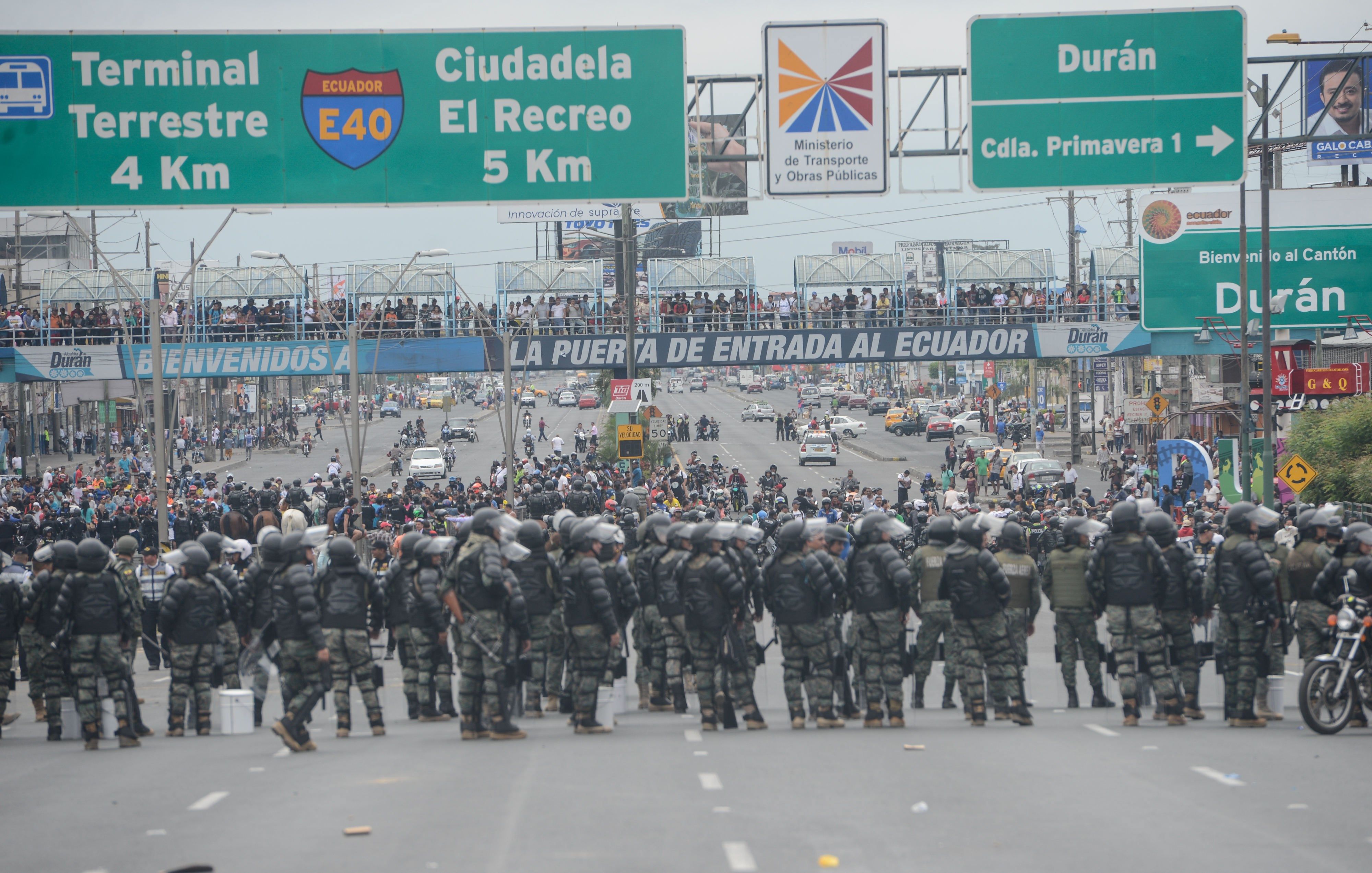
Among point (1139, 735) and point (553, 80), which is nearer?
point (1139, 735)

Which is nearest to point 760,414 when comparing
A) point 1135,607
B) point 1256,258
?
point 1256,258

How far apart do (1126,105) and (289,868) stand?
11845 millimetres

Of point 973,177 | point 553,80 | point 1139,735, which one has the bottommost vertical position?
point 1139,735

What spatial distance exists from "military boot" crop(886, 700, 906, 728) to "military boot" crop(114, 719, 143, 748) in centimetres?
561

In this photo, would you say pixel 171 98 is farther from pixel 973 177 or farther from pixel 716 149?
pixel 973 177

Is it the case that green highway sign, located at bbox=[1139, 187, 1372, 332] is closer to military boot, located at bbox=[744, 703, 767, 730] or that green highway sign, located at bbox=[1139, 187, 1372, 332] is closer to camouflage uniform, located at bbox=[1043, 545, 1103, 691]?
camouflage uniform, located at bbox=[1043, 545, 1103, 691]

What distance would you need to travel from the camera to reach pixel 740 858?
691cm

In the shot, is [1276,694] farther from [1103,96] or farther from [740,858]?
[1103,96]

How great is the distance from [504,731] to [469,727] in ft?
1.01

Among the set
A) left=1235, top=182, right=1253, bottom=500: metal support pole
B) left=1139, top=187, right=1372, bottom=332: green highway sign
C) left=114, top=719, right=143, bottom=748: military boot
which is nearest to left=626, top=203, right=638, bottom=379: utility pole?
left=1139, top=187, right=1372, bottom=332: green highway sign

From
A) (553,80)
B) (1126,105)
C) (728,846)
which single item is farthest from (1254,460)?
(728,846)

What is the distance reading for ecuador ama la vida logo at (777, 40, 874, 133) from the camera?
602 inches

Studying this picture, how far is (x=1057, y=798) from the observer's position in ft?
26.7

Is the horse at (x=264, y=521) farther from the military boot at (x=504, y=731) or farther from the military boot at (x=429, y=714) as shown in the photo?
the military boot at (x=504, y=731)
